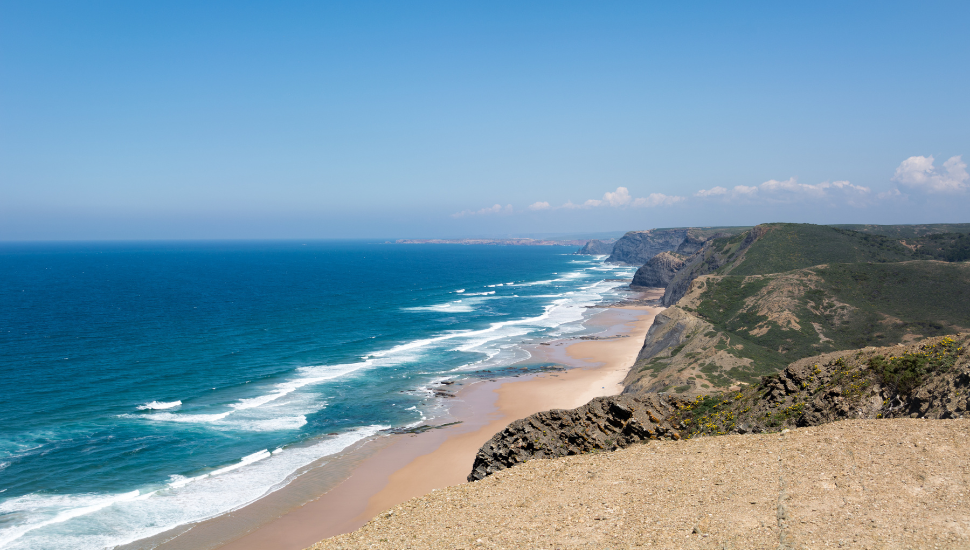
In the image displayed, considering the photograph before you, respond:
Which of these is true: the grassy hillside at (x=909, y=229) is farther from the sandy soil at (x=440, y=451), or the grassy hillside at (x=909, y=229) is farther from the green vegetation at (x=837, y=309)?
the sandy soil at (x=440, y=451)

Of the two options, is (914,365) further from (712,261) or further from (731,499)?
(712,261)

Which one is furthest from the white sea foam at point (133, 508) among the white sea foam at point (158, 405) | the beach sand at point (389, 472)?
the white sea foam at point (158, 405)

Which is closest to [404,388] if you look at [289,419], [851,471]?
[289,419]

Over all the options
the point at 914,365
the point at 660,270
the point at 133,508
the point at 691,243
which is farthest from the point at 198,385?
the point at 691,243

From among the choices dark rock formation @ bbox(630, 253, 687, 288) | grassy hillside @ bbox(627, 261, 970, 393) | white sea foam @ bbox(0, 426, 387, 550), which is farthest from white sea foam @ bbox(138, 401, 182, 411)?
dark rock formation @ bbox(630, 253, 687, 288)

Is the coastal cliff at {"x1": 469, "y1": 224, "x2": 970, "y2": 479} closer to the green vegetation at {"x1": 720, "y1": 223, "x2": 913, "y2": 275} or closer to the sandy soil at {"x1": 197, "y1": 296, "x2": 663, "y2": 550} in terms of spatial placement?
the green vegetation at {"x1": 720, "y1": 223, "x2": 913, "y2": 275}
